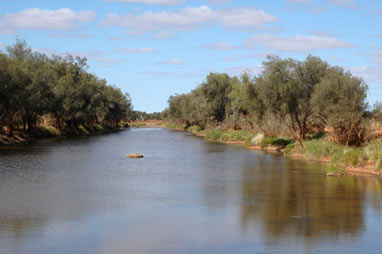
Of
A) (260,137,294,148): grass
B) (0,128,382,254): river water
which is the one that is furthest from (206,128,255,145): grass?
(0,128,382,254): river water

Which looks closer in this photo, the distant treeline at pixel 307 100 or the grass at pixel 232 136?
the distant treeline at pixel 307 100

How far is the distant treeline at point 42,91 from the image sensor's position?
54.4 metres

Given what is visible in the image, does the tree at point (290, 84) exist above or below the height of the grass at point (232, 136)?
above

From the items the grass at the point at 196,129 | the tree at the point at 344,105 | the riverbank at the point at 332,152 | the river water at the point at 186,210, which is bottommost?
the river water at the point at 186,210

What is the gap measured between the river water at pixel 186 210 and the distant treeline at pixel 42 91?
21.5m

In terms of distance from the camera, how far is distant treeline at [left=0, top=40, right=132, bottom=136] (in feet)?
179

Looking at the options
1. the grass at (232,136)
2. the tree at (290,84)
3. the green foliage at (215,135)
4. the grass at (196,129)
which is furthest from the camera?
the grass at (196,129)

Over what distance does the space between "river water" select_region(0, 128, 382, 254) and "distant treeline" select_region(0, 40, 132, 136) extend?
21.5 m

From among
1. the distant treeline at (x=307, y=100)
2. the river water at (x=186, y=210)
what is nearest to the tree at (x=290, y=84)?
the distant treeline at (x=307, y=100)

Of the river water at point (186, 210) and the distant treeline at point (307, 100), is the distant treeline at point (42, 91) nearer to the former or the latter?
the river water at point (186, 210)

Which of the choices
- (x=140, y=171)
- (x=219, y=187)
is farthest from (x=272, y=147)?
(x=219, y=187)

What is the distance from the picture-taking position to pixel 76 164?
124 feet

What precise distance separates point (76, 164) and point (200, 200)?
1807 cm

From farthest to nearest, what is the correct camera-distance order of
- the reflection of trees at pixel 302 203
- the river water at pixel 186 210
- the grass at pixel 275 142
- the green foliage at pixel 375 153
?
the grass at pixel 275 142 < the green foliage at pixel 375 153 < the reflection of trees at pixel 302 203 < the river water at pixel 186 210
